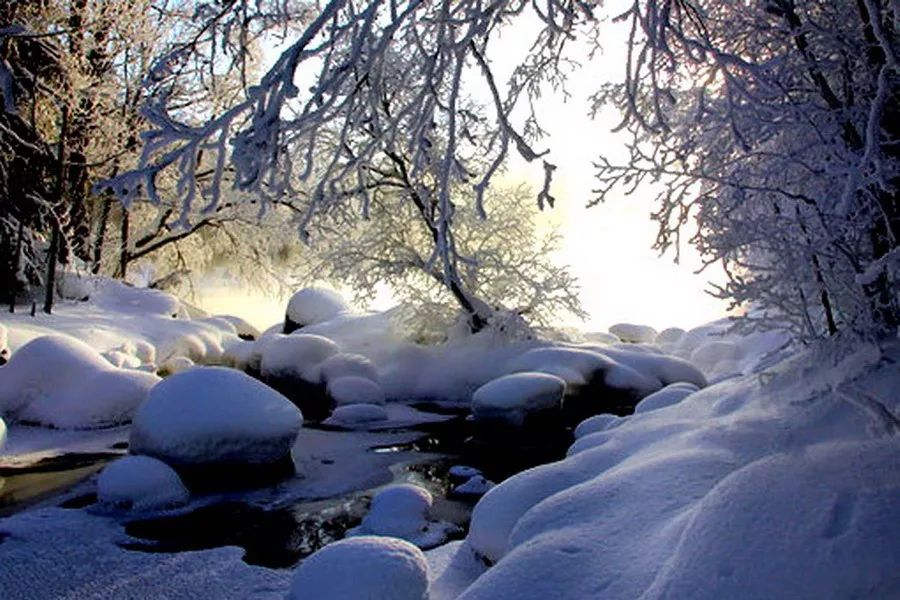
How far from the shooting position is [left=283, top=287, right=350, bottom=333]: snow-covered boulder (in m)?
20.5

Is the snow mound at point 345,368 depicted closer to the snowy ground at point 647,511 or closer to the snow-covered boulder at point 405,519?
the snowy ground at point 647,511

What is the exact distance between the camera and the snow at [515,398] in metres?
10.8

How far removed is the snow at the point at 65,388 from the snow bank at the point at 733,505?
691 cm

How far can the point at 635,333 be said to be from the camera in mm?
22672

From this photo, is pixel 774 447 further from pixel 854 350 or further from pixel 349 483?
pixel 349 483

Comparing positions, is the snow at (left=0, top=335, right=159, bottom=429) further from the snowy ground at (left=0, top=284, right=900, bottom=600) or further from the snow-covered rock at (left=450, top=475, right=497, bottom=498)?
the snow-covered rock at (left=450, top=475, right=497, bottom=498)

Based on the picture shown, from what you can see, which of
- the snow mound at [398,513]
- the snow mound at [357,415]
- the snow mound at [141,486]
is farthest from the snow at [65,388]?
the snow mound at [398,513]

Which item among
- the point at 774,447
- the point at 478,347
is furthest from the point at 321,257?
the point at 774,447

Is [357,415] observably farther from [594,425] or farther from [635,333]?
[635,333]

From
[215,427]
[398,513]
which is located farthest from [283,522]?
[215,427]

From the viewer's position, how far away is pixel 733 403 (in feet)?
19.4

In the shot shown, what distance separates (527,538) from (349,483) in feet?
12.6

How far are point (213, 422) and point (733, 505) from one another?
19.6 feet

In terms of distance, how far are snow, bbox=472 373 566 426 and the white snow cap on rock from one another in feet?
32.5
